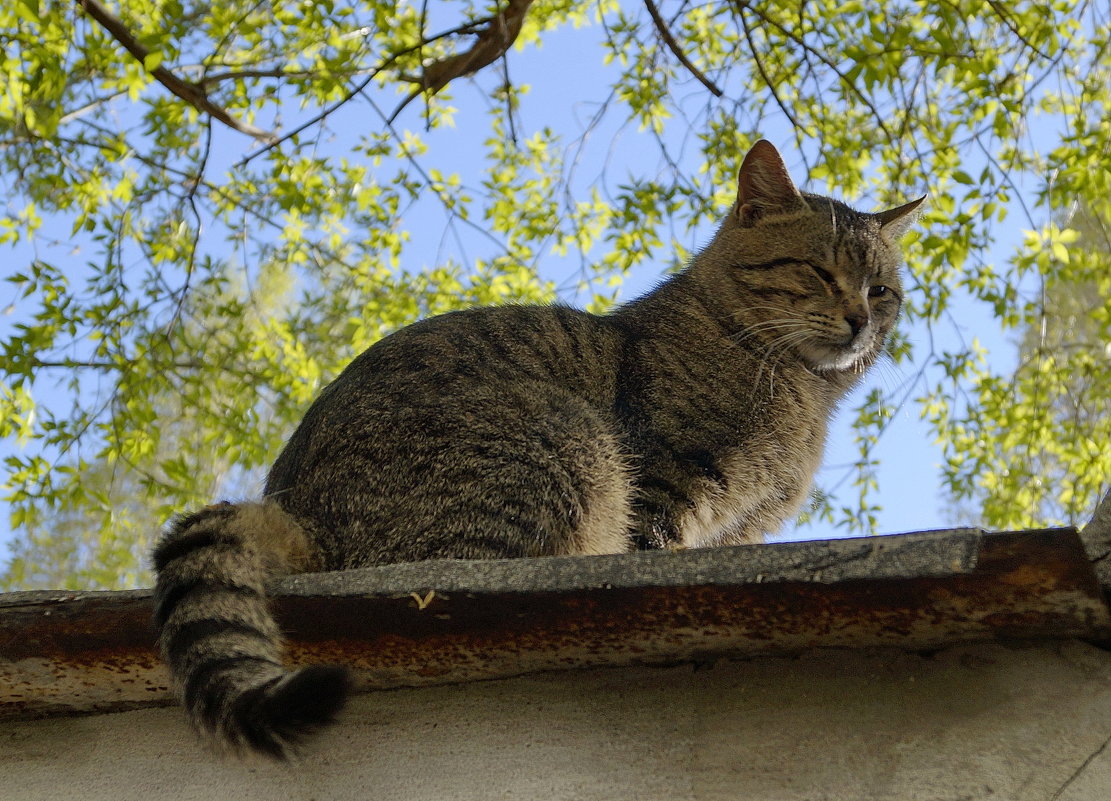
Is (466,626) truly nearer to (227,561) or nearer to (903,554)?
(227,561)

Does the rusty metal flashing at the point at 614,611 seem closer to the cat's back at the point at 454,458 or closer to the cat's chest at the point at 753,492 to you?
the cat's back at the point at 454,458

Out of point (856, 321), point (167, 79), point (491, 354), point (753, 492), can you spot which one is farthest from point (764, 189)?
point (167, 79)

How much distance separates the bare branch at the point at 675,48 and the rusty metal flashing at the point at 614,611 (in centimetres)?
477

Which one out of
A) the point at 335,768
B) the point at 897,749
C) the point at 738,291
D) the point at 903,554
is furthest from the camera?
the point at 738,291

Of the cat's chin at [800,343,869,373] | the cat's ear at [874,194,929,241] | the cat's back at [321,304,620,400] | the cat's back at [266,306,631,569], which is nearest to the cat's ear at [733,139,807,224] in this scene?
the cat's ear at [874,194,929,241]

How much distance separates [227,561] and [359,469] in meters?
0.64

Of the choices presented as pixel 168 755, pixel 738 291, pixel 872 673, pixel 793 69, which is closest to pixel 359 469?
pixel 168 755

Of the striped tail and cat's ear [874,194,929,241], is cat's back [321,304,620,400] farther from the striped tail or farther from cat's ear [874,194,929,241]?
cat's ear [874,194,929,241]

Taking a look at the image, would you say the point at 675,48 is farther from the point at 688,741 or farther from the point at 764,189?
the point at 688,741

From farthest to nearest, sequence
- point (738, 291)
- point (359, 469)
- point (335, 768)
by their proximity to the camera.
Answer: point (738, 291), point (359, 469), point (335, 768)

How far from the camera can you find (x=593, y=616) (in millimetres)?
1942

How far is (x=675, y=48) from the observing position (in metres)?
6.41

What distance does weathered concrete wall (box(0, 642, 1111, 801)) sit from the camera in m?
1.87

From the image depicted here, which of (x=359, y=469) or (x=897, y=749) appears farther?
(x=359, y=469)
